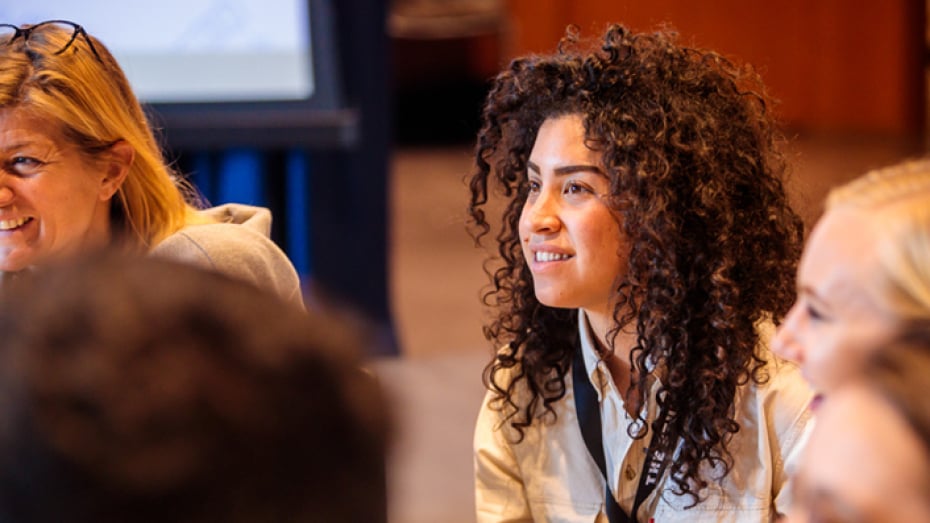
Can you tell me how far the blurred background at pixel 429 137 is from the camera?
3.62 metres

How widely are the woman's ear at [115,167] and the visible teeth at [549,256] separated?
0.69 metres

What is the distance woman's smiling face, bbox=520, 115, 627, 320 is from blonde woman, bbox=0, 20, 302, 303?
0.43m

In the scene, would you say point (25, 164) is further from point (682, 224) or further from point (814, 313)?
point (814, 313)

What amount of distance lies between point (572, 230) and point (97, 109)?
774 mm

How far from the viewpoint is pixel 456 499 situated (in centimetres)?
324

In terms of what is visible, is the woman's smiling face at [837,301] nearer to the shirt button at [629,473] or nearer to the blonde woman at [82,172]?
the shirt button at [629,473]

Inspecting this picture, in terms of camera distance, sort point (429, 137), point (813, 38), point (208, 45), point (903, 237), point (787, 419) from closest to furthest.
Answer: point (903, 237) → point (787, 419) → point (208, 45) → point (813, 38) → point (429, 137)

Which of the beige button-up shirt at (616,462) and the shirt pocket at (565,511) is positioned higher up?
the beige button-up shirt at (616,462)

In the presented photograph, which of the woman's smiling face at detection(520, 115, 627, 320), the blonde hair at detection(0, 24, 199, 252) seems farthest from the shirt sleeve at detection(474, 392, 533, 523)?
the blonde hair at detection(0, 24, 199, 252)

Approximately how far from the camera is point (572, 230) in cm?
173

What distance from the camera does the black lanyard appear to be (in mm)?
1686

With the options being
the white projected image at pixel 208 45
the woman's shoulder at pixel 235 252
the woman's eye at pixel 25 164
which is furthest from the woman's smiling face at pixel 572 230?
the white projected image at pixel 208 45

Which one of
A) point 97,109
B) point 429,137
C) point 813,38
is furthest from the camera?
point 429,137

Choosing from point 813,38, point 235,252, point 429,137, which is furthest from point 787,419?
point 429,137
